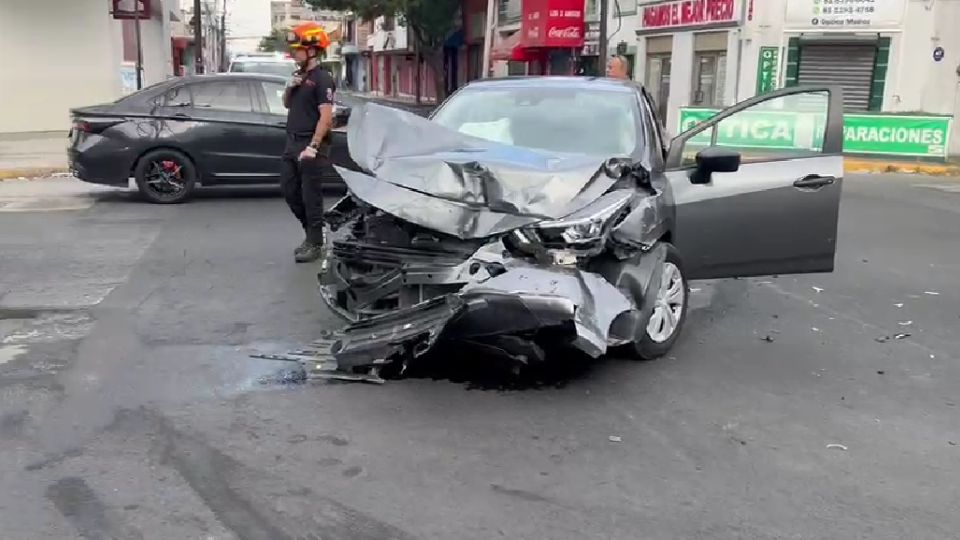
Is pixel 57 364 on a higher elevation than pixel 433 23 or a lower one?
lower

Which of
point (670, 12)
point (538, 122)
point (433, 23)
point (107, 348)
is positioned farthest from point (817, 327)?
point (433, 23)

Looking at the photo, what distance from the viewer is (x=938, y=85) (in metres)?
20.8

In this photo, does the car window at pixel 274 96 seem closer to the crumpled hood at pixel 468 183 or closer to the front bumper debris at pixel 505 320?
the crumpled hood at pixel 468 183

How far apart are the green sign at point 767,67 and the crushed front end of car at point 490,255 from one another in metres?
18.1

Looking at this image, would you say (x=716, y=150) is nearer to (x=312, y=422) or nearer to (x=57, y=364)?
(x=312, y=422)

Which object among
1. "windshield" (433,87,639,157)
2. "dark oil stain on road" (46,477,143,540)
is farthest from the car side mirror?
"dark oil stain on road" (46,477,143,540)

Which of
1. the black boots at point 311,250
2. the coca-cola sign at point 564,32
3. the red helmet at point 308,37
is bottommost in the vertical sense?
the black boots at point 311,250

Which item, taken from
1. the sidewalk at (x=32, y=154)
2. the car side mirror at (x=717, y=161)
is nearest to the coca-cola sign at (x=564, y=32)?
the sidewalk at (x=32, y=154)

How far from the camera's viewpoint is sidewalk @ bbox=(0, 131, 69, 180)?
1372 centimetres

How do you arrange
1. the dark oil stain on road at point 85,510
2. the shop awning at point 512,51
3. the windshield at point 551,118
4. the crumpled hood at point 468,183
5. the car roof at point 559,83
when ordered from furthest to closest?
1. the shop awning at point 512,51
2. the car roof at point 559,83
3. the windshield at point 551,118
4. the crumpled hood at point 468,183
5. the dark oil stain on road at point 85,510

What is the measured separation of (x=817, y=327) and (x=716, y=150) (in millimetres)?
1457

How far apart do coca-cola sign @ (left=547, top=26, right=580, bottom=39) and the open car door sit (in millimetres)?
22304

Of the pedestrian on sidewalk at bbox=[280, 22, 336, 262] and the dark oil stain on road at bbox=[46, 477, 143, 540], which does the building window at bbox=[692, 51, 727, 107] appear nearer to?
the pedestrian on sidewalk at bbox=[280, 22, 336, 262]

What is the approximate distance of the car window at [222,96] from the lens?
1134cm
